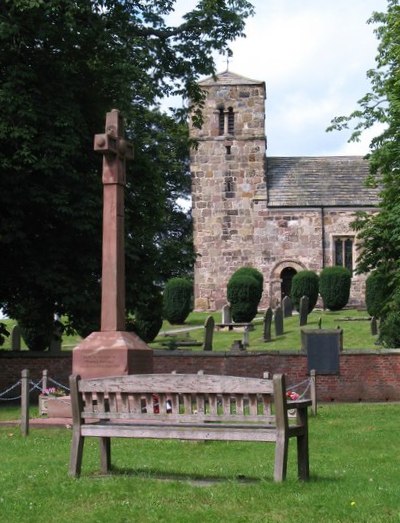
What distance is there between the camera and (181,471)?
7.59 meters

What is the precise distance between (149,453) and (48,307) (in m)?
10.1

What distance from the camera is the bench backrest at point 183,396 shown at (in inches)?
265

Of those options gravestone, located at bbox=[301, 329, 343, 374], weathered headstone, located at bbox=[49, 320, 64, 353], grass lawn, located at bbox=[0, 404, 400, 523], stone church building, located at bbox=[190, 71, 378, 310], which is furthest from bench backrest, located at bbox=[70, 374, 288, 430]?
stone church building, located at bbox=[190, 71, 378, 310]

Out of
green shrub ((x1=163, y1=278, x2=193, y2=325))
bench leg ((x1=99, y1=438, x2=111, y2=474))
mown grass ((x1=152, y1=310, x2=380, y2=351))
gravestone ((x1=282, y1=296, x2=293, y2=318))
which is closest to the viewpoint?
bench leg ((x1=99, y1=438, x2=111, y2=474))

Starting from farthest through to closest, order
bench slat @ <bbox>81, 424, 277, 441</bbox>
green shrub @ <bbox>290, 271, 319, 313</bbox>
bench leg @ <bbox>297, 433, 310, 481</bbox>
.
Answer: green shrub @ <bbox>290, 271, 319, 313</bbox>
bench leg @ <bbox>297, 433, 310, 481</bbox>
bench slat @ <bbox>81, 424, 277, 441</bbox>

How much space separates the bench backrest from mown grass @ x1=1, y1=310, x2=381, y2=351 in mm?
18785

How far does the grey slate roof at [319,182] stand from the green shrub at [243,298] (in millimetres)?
6513

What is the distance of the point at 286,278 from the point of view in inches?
1736

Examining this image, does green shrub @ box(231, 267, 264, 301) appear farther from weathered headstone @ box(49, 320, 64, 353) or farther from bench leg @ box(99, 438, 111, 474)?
bench leg @ box(99, 438, 111, 474)

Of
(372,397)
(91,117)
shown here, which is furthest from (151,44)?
(372,397)

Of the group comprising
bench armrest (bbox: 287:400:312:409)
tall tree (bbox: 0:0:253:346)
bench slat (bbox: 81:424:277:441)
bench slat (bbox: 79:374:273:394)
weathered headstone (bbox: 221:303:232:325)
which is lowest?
weathered headstone (bbox: 221:303:232:325)

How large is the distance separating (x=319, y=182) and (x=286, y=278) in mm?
5539

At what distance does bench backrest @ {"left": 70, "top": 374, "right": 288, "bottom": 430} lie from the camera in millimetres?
6719

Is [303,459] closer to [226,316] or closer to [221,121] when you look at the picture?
[226,316]
